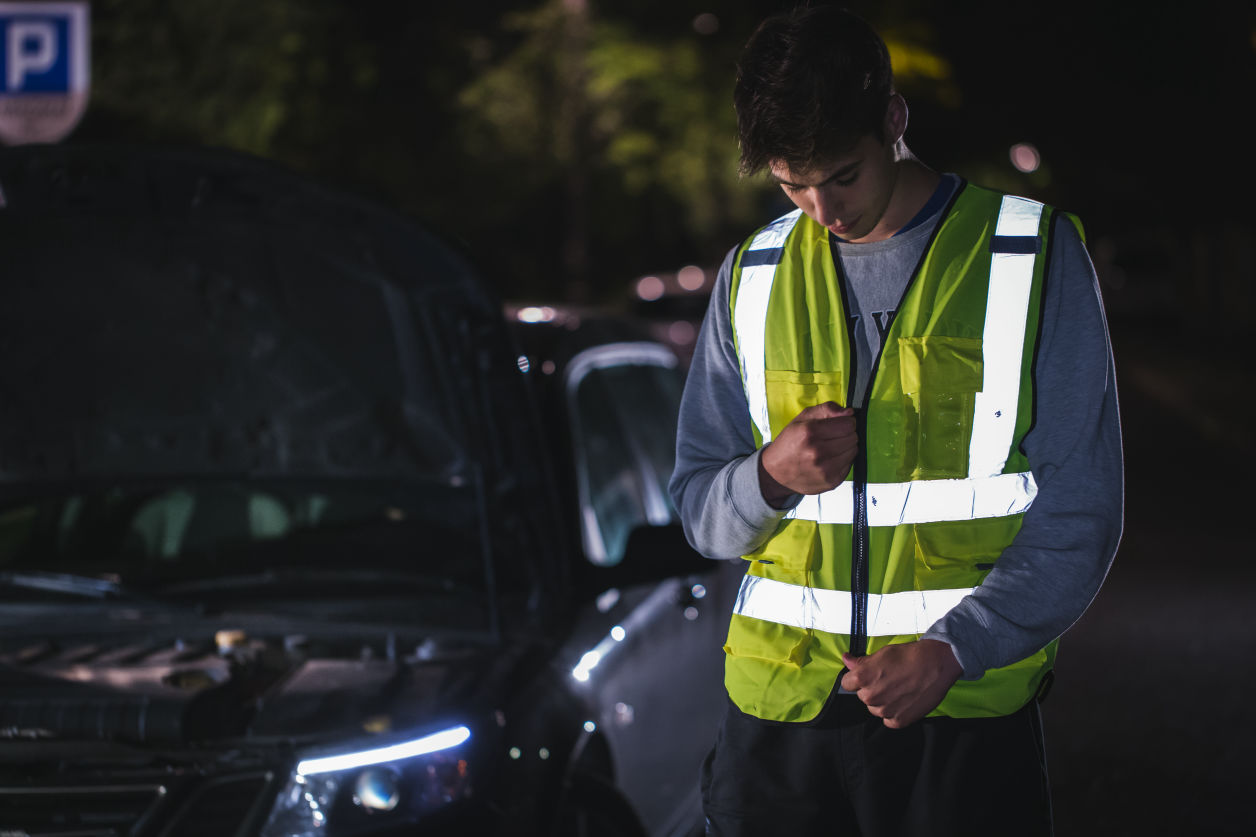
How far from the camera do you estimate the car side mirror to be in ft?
11.1

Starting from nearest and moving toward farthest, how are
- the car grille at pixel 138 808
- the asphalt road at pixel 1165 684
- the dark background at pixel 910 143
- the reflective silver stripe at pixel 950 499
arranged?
the reflective silver stripe at pixel 950 499 < the car grille at pixel 138 808 < the asphalt road at pixel 1165 684 < the dark background at pixel 910 143

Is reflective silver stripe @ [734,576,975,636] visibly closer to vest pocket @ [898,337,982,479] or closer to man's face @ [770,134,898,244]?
vest pocket @ [898,337,982,479]

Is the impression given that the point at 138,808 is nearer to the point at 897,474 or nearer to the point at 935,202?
the point at 897,474

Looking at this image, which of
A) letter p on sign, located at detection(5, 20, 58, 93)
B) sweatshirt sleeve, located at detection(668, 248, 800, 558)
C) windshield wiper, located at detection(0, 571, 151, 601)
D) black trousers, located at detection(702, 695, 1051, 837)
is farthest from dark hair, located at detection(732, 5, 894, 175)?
letter p on sign, located at detection(5, 20, 58, 93)

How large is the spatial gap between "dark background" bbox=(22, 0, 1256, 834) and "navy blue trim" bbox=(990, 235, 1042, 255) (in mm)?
1386

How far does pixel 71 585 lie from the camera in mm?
3416

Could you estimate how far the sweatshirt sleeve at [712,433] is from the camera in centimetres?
220

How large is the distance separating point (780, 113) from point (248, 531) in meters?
2.47

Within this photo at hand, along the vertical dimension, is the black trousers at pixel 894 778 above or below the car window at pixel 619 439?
below

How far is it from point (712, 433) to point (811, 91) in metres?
0.56

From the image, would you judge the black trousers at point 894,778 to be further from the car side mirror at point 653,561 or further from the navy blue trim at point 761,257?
the car side mirror at point 653,561

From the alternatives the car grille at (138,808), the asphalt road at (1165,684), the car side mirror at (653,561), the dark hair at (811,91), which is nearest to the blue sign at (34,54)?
the car side mirror at (653,561)

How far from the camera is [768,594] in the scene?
2.18 metres

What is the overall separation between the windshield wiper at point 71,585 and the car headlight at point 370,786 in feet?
3.15
